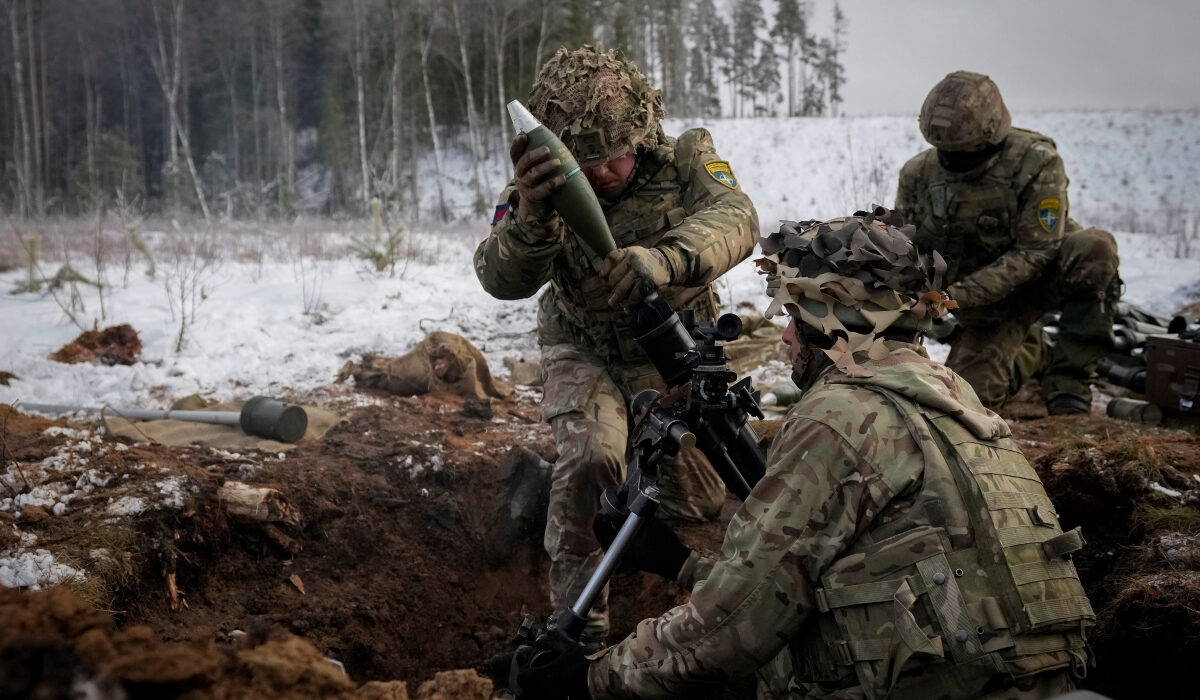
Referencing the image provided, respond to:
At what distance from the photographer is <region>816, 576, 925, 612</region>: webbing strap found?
1810mm

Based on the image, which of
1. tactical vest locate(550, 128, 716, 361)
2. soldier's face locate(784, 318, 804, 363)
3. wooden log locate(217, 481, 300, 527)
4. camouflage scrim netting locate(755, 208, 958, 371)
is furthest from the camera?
wooden log locate(217, 481, 300, 527)

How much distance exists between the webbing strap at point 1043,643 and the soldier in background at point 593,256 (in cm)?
157

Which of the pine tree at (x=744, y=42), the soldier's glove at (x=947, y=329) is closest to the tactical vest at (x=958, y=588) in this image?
the soldier's glove at (x=947, y=329)

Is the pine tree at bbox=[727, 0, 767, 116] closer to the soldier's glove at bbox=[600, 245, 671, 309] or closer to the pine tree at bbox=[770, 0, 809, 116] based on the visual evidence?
the pine tree at bbox=[770, 0, 809, 116]

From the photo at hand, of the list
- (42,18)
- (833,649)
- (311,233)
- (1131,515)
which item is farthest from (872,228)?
(42,18)

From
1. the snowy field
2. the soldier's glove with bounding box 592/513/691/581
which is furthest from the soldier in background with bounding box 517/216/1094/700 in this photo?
the snowy field

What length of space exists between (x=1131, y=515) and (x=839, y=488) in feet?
7.18

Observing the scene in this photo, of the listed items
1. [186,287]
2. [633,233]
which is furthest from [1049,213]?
[186,287]

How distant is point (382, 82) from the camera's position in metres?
29.8

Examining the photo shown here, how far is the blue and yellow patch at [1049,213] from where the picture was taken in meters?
5.25

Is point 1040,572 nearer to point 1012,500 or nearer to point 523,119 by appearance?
point 1012,500

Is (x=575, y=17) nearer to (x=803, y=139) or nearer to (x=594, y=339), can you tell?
(x=803, y=139)

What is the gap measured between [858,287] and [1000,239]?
12.9 ft

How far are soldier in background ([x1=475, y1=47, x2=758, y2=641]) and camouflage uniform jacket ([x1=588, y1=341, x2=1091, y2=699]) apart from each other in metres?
1.17
